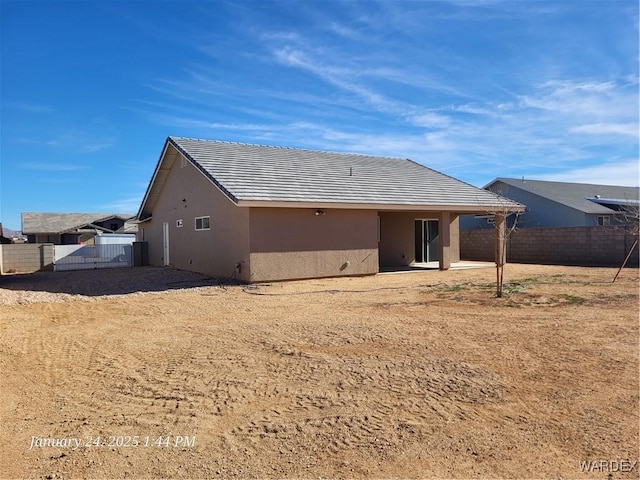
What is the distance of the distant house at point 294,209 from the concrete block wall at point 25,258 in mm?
5337

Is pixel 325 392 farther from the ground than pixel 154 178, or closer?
closer

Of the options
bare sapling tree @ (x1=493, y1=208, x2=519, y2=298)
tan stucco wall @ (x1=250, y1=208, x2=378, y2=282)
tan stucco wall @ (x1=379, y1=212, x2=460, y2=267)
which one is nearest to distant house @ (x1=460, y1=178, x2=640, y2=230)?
tan stucco wall @ (x1=379, y1=212, x2=460, y2=267)

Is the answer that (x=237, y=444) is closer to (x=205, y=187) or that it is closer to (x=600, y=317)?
(x=600, y=317)

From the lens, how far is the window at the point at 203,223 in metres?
17.7

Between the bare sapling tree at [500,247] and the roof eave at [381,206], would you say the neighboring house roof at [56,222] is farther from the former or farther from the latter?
the bare sapling tree at [500,247]

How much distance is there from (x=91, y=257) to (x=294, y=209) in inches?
559

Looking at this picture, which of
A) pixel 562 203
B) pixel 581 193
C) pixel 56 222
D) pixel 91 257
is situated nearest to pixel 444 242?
pixel 562 203

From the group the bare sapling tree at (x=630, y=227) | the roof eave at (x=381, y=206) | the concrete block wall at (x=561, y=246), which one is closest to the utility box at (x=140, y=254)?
the roof eave at (x=381, y=206)

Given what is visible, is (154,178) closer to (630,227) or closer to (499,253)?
(499,253)

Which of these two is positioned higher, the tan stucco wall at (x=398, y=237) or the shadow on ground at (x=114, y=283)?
the tan stucco wall at (x=398, y=237)

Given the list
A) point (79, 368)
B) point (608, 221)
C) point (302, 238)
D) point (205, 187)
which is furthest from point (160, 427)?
Result: point (608, 221)

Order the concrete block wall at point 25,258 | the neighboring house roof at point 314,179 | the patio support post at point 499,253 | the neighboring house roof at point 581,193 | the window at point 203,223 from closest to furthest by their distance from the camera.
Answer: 1. the patio support post at point 499,253
2. the neighboring house roof at point 314,179
3. the window at point 203,223
4. the concrete block wall at point 25,258
5. the neighboring house roof at point 581,193

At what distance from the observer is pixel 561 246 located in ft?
76.1

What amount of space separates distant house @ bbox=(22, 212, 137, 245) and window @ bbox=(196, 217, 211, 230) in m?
27.7
